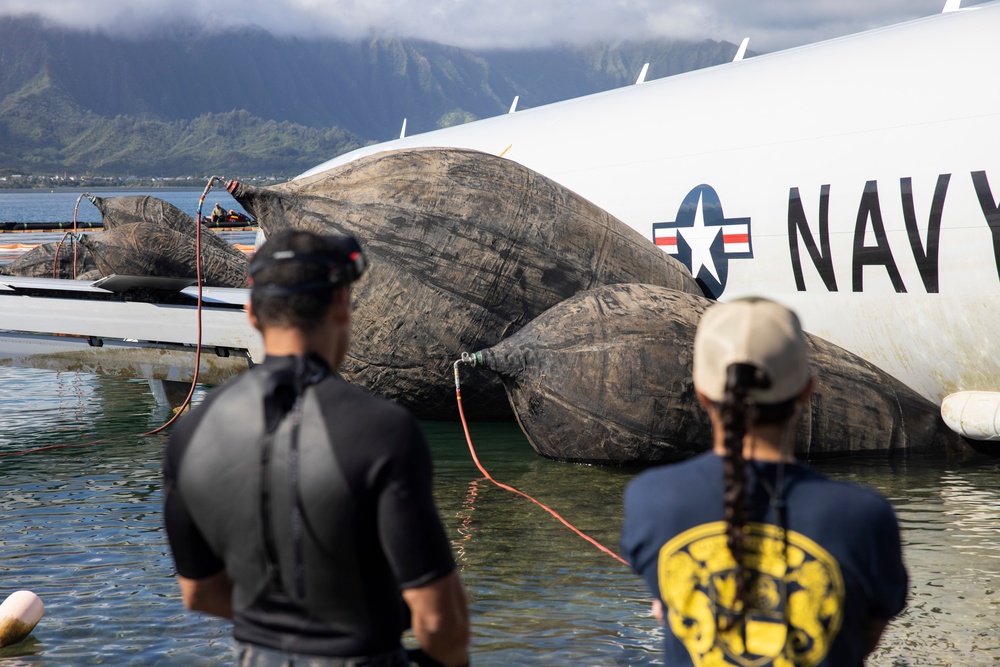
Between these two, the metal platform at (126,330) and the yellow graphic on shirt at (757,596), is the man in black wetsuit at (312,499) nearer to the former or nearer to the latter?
the yellow graphic on shirt at (757,596)

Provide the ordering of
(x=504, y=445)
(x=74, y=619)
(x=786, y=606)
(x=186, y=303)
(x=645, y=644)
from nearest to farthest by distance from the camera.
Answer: (x=786, y=606)
(x=645, y=644)
(x=74, y=619)
(x=504, y=445)
(x=186, y=303)

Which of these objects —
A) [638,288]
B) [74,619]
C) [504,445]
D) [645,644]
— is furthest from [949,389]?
[74,619]

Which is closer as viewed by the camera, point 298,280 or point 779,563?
point 779,563

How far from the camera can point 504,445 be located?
9.66m

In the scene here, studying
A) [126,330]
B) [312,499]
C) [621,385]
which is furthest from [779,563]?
[126,330]

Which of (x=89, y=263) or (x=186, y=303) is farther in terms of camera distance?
(x=89, y=263)

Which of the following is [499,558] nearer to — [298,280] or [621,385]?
[621,385]

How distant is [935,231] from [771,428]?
7.17 m

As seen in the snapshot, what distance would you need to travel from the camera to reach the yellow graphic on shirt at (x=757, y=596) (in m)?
2.14

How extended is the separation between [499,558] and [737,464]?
4.63 metres

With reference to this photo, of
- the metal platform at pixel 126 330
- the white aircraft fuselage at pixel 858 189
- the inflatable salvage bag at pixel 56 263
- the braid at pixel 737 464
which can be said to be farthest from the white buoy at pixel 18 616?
the inflatable salvage bag at pixel 56 263

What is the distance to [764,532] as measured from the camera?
2.16 meters

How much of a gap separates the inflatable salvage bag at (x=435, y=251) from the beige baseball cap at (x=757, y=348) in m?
6.45

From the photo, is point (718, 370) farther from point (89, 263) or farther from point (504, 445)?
point (89, 263)
